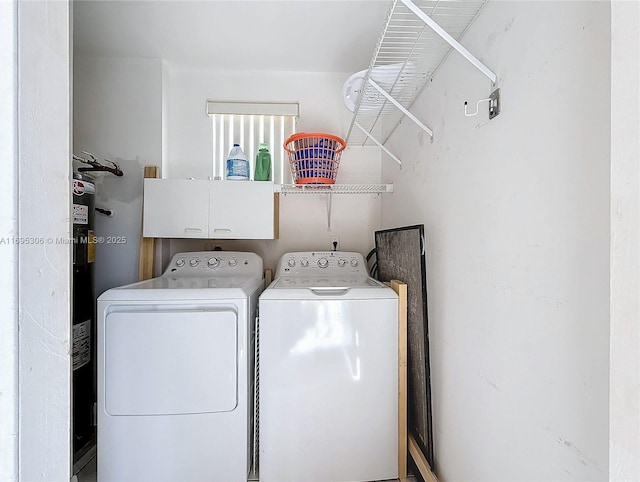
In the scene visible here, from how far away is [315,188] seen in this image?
1983 mm

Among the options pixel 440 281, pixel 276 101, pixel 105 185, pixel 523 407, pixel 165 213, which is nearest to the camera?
pixel 523 407

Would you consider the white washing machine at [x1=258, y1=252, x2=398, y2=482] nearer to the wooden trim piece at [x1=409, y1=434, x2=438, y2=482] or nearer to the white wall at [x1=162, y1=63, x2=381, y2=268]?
the wooden trim piece at [x1=409, y1=434, x2=438, y2=482]

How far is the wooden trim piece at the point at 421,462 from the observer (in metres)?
1.30

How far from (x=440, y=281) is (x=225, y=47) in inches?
77.3

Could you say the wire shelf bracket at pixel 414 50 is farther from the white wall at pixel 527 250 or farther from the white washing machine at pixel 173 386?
the white washing machine at pixel 173 386

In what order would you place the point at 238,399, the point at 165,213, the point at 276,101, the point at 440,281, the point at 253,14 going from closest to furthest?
the point at 440,281, the point at 238,399, the point at 253,14, the point at 165,213, the point at 276,101

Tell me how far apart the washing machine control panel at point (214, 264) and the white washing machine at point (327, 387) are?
65cm

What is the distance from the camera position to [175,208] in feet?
6.14

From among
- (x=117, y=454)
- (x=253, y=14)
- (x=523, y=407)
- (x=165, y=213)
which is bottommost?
(x=117, y=454)

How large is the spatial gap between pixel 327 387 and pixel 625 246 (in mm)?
1283

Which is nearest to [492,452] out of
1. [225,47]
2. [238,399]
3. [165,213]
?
[238,399]

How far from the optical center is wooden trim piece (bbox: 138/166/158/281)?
2.01 metres

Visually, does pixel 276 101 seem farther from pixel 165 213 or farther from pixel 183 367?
pixel 183 367

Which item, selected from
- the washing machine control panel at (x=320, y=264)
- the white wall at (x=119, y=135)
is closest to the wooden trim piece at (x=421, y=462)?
the washing machine control panel at (x=320, y=264)
